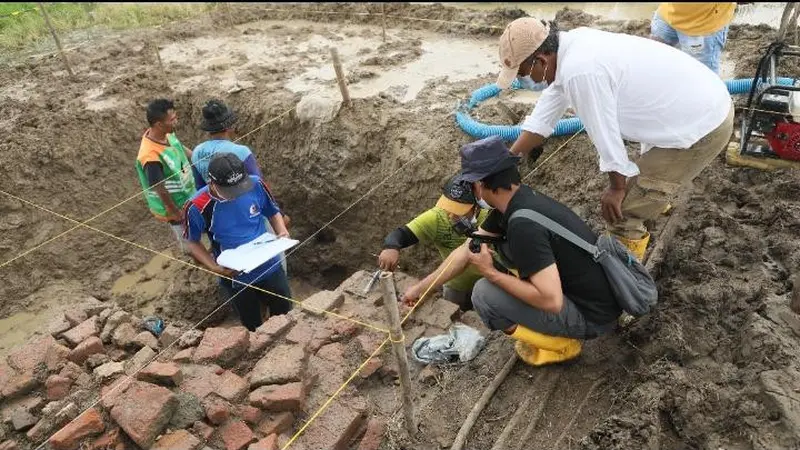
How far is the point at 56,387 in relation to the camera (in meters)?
3.47

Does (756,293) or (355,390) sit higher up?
(756,293)

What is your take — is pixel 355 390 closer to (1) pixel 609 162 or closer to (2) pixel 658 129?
(1) pixel 609 162

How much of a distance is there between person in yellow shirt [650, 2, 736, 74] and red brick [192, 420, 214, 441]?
16.4 ft

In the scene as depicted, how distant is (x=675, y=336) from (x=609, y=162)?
1.07 meters

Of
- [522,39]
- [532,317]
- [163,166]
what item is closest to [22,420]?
[163,166]

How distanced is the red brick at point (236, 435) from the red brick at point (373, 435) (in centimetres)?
64

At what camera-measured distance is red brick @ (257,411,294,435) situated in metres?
3.05

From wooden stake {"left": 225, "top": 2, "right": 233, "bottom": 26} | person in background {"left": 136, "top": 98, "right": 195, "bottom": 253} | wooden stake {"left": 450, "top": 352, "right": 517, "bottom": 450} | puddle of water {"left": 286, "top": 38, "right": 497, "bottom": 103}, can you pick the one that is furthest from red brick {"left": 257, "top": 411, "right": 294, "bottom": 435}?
wooden stake {"left": 225, "top": 2, "right": 233, "bottom": 26}

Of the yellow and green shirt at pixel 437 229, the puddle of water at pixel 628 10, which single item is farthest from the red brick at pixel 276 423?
the puddle of water at pixel 628 10

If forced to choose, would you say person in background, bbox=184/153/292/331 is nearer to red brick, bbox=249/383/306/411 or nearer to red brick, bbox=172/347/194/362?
red brick, bbox=172/347/194/362

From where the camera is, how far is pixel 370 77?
23.4ft

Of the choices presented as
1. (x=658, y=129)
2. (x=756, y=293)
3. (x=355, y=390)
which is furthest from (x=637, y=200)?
(x=355, y=390)

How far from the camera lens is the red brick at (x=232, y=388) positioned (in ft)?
10.4

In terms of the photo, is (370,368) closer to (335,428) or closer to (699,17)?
(335,428)
